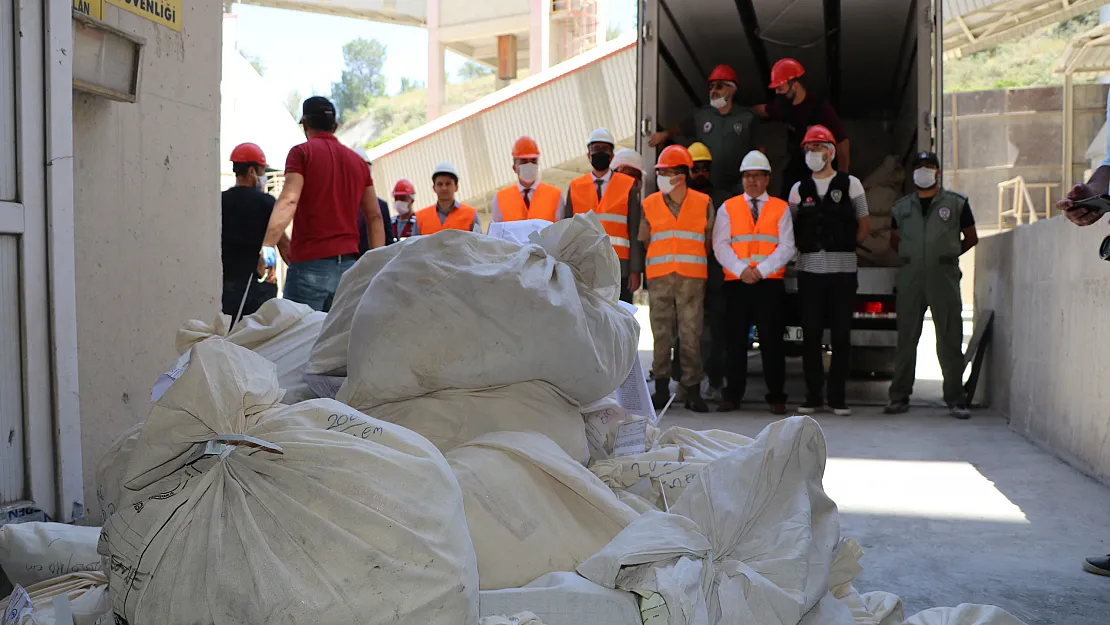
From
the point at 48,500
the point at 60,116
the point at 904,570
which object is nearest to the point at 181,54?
the point at 60,116

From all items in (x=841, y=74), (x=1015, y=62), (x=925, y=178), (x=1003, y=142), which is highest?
(x=1015, y=62)

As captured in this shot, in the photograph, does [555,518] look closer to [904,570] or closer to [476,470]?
[476,470]

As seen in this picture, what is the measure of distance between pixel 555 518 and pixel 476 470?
190 millimetres

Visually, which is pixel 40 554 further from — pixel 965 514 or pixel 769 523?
pixel 965 514

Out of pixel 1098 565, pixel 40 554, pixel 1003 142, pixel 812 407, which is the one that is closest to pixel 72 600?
pixel 40 554

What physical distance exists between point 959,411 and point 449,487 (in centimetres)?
560

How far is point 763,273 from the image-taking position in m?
6.54

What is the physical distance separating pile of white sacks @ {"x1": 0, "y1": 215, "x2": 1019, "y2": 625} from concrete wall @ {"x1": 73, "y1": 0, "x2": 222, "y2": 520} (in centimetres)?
60

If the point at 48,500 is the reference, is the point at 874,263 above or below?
above

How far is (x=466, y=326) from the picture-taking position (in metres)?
2.23

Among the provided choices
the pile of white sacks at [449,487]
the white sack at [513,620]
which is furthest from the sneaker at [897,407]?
the white sack at [513,620]

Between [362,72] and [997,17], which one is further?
[362,72]

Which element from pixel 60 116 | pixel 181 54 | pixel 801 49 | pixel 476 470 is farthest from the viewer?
pixel 801 49

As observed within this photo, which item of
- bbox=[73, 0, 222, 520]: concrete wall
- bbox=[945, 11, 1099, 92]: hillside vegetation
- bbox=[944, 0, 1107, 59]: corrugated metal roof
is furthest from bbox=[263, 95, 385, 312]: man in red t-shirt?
bbox=[945, 11, 1099, 92]: hillside vegetation
